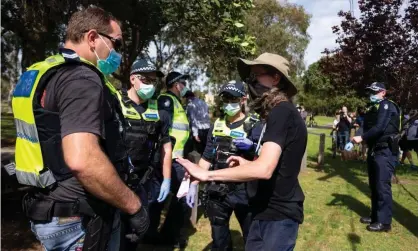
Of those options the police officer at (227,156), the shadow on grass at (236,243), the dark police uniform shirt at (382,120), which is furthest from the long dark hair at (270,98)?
the dark police uniform shirt at (382,120)

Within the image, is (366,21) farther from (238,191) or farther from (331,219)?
(238,191)

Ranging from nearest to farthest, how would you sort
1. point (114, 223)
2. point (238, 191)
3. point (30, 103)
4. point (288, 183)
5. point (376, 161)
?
point (30, 103)
point (114, 223)
point (288, 183)
point (238, 191)
point (376, 161)

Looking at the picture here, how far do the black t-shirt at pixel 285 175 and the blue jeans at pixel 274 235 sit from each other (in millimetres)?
42

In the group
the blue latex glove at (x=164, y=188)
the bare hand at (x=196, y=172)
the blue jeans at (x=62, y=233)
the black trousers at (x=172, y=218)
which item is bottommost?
the black trousers at (x=172, y=218)

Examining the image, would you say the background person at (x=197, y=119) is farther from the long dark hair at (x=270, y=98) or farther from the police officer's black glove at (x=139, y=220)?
the police officer's black glove at (x=139, y=220)

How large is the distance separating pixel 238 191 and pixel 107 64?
1.96 m

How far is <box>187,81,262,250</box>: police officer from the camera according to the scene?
3707mm

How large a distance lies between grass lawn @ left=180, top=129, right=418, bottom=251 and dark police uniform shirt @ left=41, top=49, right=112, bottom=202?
10.3 ft

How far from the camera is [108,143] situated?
6.68ft

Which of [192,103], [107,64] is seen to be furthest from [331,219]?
[107,64]

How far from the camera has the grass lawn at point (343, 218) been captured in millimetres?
5152

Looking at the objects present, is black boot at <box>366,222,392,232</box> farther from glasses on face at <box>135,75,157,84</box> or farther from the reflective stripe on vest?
glasses on face at <box>135,75,157,84</box>

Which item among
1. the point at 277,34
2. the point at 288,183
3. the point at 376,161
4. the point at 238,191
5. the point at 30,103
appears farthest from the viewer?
the point at 277,34

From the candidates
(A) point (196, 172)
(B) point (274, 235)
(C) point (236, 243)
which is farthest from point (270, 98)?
(C) point (236, 243)
